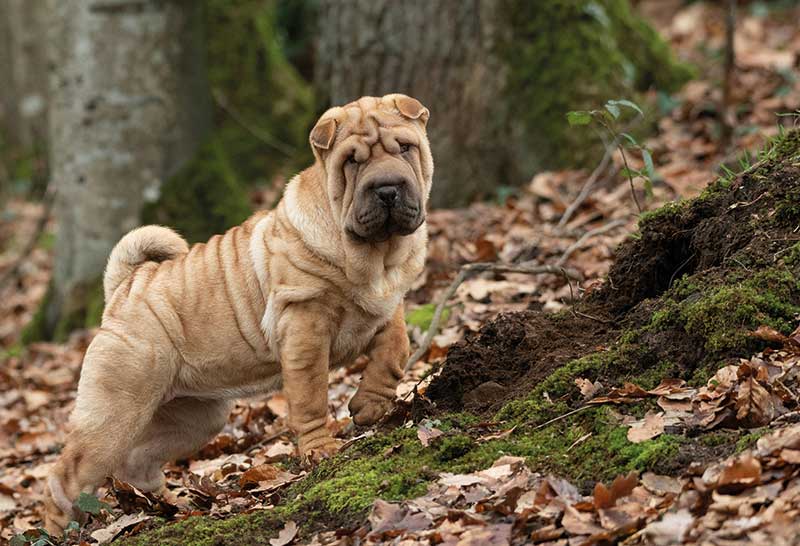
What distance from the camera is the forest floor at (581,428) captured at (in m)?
3.27

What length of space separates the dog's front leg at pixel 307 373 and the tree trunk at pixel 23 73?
48.4 ft

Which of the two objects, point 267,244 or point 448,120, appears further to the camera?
point 448,120

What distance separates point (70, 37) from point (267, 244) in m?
5.02

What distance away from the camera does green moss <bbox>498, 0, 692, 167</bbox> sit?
8.62m

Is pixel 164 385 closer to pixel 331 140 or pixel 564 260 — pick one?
pixel 331 140

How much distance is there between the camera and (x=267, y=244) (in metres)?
5.43

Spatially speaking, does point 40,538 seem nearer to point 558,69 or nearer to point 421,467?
point 421,467

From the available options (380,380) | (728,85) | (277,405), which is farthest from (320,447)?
(728,85)

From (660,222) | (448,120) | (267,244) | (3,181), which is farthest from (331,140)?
(3,181)


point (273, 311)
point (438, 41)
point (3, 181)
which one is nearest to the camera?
point (273, 311)

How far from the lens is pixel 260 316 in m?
5.45

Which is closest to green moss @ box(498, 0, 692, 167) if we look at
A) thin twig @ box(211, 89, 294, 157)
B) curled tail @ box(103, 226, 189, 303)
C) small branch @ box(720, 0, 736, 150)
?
small branch @ box(720, 0, 736, 150)

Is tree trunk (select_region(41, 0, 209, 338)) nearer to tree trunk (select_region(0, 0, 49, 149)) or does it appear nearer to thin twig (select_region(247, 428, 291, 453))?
thin twig (select_region(247, 428, 291, 453))

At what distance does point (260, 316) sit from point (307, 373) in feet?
1.82
